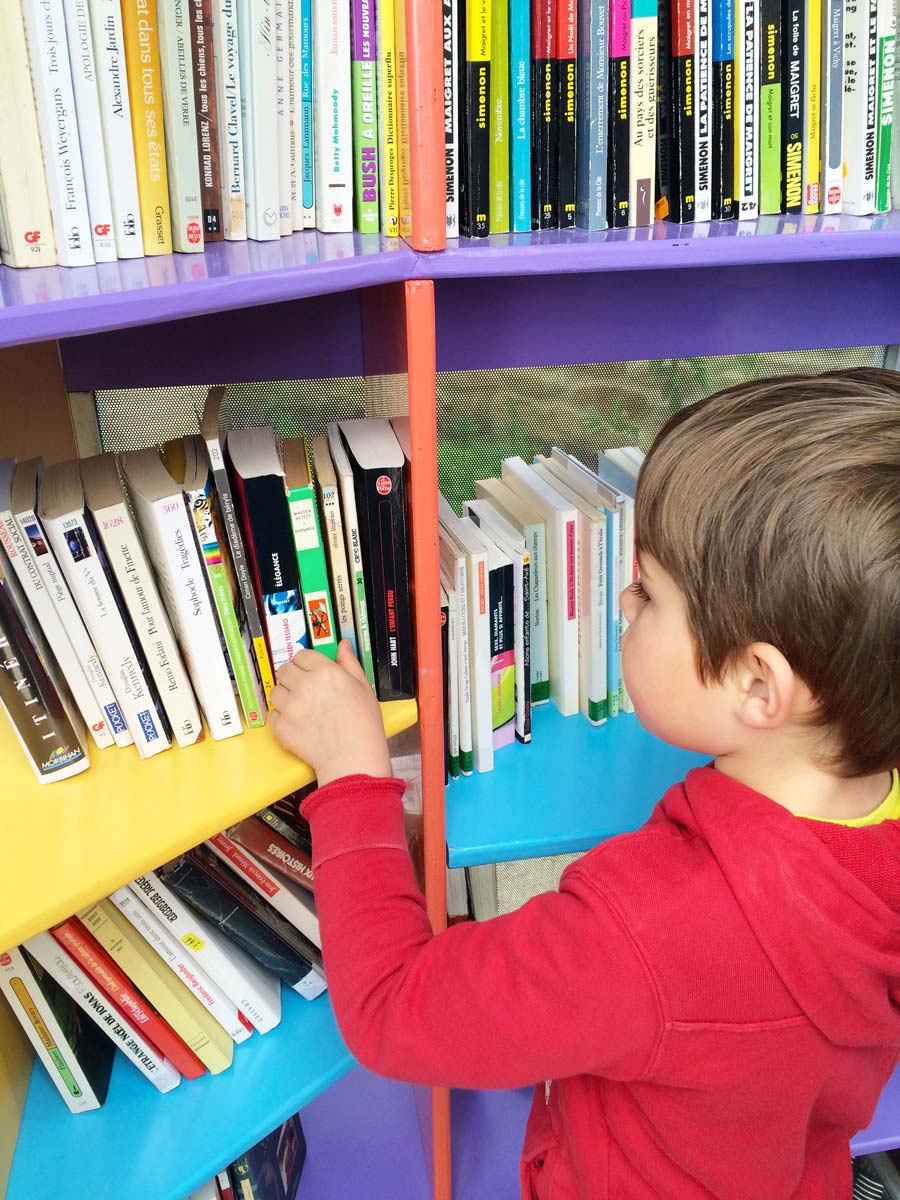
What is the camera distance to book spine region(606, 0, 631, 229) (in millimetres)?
846

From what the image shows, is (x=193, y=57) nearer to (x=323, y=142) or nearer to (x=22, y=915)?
(x=323, y=142)

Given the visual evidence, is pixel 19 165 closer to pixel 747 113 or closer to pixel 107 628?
pixel 107 628

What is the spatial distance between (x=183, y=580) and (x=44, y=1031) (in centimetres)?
50

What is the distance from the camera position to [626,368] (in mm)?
1515

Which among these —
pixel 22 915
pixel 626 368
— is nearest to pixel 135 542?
pixel 22 915

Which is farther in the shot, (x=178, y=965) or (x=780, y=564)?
(x=178, y=965)

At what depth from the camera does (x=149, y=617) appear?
0.86m

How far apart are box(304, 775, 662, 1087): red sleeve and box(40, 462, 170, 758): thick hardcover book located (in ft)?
0.66

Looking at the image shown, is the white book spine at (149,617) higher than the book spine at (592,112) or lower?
lower

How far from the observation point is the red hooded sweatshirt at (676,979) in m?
0.70

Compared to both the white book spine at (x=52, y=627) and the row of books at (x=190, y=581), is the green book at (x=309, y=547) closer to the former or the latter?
the row of books at (x=190, y=581)

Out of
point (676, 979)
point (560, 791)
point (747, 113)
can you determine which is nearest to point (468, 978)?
point (676, 979)

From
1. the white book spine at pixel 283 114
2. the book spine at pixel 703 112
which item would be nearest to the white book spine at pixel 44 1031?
the white book spine at pixel 283 114

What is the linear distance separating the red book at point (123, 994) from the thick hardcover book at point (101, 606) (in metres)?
0.21
